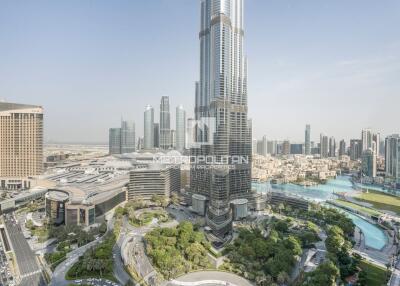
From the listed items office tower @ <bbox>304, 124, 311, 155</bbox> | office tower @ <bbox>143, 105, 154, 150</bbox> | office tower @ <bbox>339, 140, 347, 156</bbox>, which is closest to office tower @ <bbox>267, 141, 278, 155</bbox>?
office tower @ <bbox>304, 124, 311, 155</bbox>

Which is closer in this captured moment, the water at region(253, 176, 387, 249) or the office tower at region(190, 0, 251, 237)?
the water at region(253, 176, 387, 249)

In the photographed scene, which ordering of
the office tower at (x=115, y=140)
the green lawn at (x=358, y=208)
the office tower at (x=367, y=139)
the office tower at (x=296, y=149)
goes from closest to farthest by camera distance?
the green lawn at (x=358, y=208) → the office tower at (x=367, y=139) → the office tower at (x=115, y=140) → the office tower at (x=296, y=149)

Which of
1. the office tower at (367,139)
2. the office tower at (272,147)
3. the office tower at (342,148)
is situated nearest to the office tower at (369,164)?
the office tower at (367,139)

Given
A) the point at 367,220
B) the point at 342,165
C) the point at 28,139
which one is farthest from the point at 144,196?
the point at 342,165

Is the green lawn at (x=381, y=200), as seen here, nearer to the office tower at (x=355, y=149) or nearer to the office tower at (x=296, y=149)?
the office tower at (x=355, y=149)

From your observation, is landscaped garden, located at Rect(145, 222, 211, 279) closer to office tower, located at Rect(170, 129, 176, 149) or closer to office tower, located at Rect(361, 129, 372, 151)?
office tower, located at Rect(170, 129, 176, 149)

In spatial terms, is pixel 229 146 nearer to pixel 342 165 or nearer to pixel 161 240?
pixel 161 240
